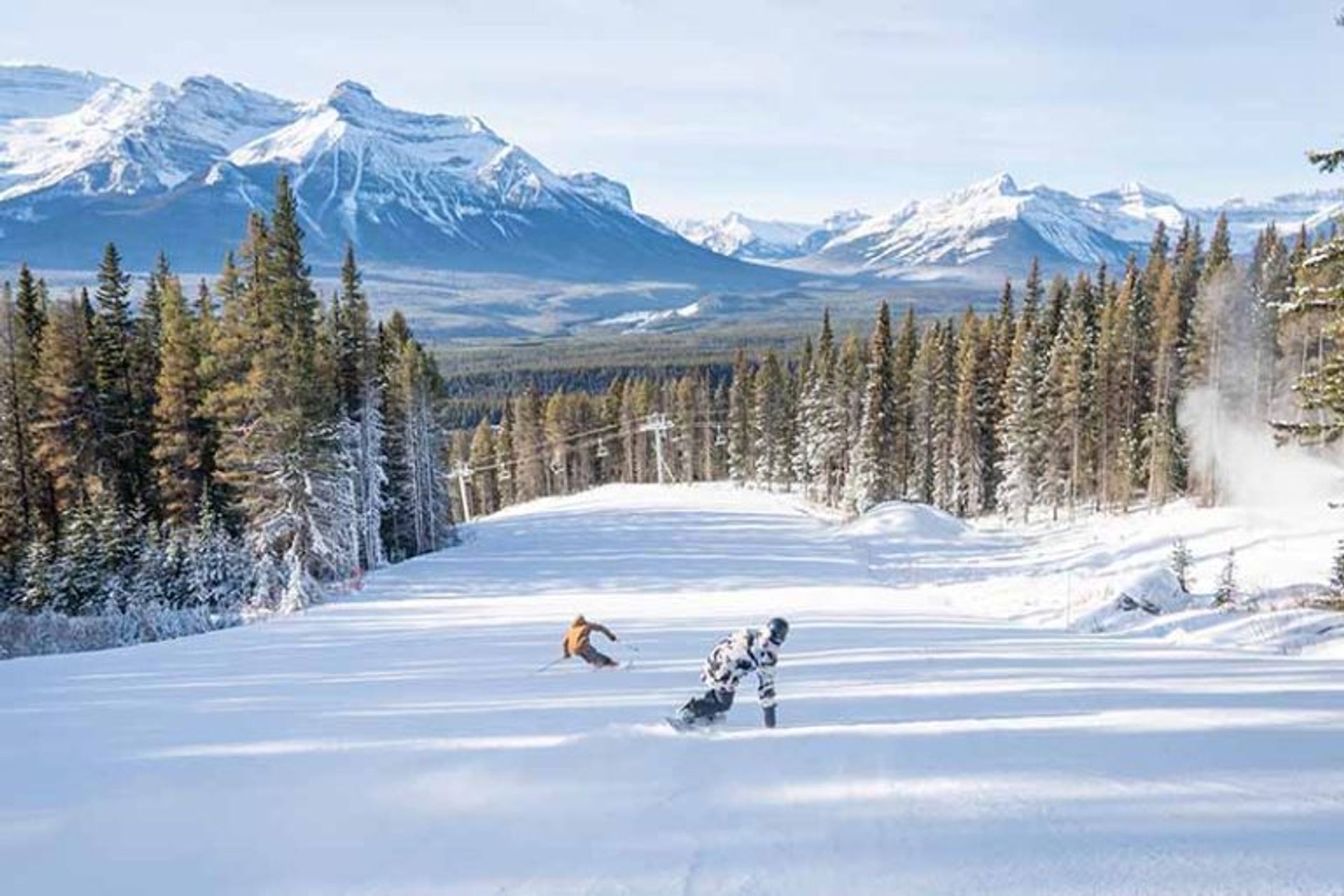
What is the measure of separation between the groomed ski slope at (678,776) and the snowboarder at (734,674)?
29cm

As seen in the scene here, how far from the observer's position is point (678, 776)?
6.86m

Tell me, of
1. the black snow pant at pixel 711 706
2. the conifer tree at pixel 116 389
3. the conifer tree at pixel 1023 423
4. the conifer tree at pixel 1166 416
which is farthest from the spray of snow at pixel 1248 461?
the conifer tree at pixel 116 389

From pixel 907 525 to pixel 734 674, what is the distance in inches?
1348

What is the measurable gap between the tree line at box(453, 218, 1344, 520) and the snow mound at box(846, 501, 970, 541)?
37.4 ft

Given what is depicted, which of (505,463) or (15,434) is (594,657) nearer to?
(15,434)

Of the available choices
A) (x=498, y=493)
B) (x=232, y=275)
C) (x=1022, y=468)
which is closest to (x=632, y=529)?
(x=232, y=275)

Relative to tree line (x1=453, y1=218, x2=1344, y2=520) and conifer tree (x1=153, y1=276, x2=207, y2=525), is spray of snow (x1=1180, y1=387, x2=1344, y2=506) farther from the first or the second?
conifer tree (x1=153, y1=276, x2=207, y2=525)

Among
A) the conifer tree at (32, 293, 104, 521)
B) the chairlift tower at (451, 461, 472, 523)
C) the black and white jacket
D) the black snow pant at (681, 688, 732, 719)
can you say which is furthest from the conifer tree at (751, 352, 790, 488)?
the black snow pant at (681, 688, 732, 719)

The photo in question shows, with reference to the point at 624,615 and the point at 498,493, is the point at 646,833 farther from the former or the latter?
the point at 498,493

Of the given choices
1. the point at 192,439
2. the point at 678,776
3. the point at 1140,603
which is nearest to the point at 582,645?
the point at 678,776

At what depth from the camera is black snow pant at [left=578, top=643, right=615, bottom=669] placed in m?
11.6

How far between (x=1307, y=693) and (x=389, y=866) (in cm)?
870

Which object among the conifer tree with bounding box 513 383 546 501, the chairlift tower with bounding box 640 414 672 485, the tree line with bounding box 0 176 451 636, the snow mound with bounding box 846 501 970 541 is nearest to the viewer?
the tree line with bounding box 0 176 451 636

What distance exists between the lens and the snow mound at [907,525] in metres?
39.8
